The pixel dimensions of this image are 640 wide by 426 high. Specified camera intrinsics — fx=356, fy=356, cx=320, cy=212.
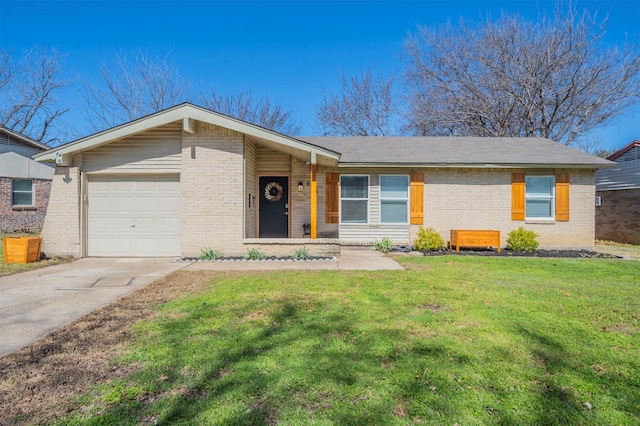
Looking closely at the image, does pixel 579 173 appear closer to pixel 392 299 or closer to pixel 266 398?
pixel 392 299

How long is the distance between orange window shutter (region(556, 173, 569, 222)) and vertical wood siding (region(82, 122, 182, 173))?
11.5 meters

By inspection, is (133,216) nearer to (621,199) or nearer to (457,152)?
(457,152)

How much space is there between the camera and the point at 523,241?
428 inches

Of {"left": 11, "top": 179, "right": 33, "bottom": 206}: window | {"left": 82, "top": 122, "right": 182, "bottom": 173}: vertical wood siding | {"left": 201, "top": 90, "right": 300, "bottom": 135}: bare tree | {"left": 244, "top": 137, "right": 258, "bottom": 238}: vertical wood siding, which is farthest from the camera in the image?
{"left": 201, "top": 90, "right": 300, "bottom": 135}: bare tree

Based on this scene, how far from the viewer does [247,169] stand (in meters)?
9.84

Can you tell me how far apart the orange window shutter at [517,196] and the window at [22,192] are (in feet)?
70.2

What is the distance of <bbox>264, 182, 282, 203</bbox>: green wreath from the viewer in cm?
1166

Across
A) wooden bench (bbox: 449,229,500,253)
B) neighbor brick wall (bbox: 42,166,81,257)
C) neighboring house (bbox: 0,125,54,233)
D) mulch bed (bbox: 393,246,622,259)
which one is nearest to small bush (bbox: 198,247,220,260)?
neighbor brick wall (bbox: 42,166,81,257)

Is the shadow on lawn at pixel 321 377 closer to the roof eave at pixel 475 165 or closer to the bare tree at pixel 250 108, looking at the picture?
the roof eave at pixel 475 165

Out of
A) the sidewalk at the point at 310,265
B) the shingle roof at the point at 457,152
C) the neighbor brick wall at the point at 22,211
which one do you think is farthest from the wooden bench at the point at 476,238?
the neighbor brick wall at the point at 22,211

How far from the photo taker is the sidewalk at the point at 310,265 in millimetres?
7699

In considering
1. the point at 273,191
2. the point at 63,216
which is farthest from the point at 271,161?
the point at 63,216

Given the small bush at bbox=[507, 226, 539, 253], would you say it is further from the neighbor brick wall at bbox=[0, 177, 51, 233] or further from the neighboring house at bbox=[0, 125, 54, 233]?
the neighbor brick wall at bbox=[0, 177, 51, 233]

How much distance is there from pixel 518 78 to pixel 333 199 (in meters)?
15.6
